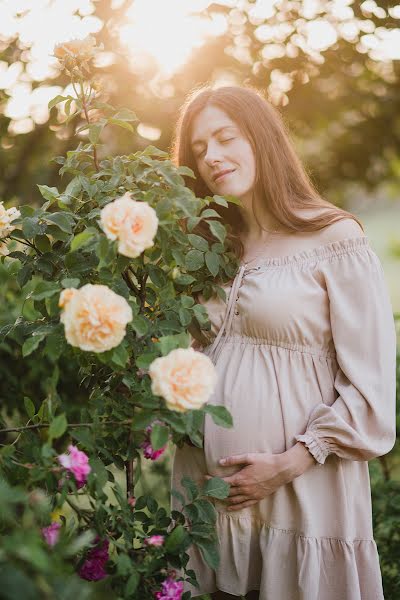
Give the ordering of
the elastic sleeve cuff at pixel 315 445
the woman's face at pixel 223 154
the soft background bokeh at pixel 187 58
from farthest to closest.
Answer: the soft background bokeh at pixel 187 58 → the woman's face at pixel 223 154 → the elastic sleeve cuff at pixel 315 445

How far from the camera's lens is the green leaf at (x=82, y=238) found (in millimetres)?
1450

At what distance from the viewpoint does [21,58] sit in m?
2.81

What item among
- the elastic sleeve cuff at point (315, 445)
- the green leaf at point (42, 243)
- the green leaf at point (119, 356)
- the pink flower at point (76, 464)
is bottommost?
the elastic sleeve cuff at point (315, 445)

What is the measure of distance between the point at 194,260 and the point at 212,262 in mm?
72

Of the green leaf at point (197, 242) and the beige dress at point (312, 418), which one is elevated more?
the green leaf at point (197, 242)

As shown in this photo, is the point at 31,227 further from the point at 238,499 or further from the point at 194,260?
the point at 238,499

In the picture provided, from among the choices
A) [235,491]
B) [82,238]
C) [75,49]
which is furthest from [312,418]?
[75,49]

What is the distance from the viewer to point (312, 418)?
1864mm

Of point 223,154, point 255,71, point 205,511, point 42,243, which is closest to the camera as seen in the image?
point 205,511

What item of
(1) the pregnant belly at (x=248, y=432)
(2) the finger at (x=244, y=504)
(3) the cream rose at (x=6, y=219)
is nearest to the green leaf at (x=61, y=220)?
(3) the cream rose at (x=6, y=219)

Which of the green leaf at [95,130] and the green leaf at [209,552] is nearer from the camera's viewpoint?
the green leaf at [209,552]

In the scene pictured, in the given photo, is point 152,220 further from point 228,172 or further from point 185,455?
point 185,455

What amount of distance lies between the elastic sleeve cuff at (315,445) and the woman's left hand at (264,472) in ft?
0.06

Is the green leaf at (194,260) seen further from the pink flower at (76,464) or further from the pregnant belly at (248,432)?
the pink flower at (76,464)
